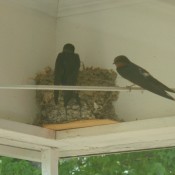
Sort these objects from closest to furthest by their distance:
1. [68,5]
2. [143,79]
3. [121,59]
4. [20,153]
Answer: [143,79] < [121,59] < [20,153] < [68,5]

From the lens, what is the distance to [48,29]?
338cm

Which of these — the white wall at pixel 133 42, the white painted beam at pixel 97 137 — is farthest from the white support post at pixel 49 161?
the white wall at pixel 133 42

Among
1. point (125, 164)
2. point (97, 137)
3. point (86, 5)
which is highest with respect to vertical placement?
point (86, 5)

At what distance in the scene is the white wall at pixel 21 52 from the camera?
3000mm

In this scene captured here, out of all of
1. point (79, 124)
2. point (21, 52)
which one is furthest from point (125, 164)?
point (21, 52)

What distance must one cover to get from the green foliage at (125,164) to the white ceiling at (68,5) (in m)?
0.81

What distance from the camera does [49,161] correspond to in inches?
128

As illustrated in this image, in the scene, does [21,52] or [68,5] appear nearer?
[21,52]

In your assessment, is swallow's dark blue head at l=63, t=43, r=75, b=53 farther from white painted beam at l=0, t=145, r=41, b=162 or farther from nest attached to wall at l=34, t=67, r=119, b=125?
white painted beam at l=0, t=145, r=41, b=162

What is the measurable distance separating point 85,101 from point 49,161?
40cm

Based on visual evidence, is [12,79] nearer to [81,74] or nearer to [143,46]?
[81,74]

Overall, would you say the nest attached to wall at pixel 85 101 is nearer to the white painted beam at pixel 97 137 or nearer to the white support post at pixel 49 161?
the white painted beam at pixel 97 137

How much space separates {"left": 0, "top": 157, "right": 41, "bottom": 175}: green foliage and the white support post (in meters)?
0.06

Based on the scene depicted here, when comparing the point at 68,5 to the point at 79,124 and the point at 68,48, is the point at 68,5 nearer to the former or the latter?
the point at 68,48
